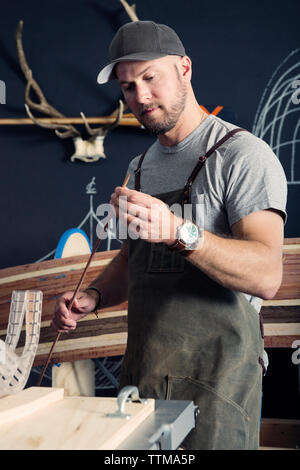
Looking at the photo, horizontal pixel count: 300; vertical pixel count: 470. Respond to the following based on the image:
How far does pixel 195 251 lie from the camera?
4.39 ft

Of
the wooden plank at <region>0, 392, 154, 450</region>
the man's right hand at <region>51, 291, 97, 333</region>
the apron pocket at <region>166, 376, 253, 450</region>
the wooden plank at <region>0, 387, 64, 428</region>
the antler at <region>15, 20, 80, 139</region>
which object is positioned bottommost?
the apron pocket at <region>166, 376, 253, 450</region>

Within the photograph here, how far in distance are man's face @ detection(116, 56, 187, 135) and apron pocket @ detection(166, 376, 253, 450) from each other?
31.5 inches

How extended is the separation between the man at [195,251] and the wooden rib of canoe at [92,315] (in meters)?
1.17

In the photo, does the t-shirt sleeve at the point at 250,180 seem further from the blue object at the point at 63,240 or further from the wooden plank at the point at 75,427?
the blue object at the point at 63,240

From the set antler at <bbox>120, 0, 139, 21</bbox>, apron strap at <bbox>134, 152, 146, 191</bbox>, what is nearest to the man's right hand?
apron strap at <bbox>134, 152, 146, 191</bbox>

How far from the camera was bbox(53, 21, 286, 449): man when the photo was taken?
1.37 meters

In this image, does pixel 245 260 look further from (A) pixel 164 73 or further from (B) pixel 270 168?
(A) pixel 164 73

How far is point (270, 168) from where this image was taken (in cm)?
150

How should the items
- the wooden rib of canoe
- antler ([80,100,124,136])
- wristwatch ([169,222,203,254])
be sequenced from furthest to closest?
1. antler ([80,100,124,136])
2. the wooden rib of canoe
3. wristwatch ([169,222,203,254])

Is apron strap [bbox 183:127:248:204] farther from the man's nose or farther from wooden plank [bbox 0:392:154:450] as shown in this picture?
wooden plank [bbox 0:392:154:450]

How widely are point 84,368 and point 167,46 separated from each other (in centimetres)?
197
